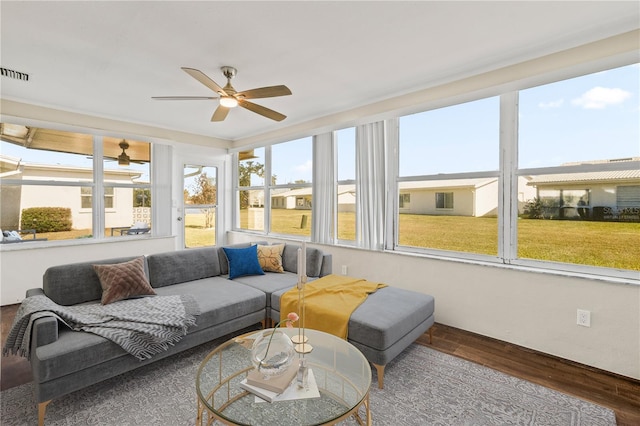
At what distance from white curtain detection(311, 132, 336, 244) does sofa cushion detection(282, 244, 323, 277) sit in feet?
2.47

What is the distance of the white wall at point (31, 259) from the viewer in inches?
145

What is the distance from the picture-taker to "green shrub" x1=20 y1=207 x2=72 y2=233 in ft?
13.0

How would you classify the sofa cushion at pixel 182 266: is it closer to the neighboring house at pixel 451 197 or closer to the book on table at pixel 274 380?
the book on table at pixel 274 380

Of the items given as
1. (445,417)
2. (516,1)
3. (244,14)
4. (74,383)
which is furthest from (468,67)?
(74,383)

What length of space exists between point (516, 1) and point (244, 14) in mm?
1799

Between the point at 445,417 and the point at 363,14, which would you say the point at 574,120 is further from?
the point at 445,417

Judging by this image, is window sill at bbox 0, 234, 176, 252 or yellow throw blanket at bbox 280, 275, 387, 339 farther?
window sill at bbox 0, 234, 176, 252

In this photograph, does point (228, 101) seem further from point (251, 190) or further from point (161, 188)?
point (251, 190)

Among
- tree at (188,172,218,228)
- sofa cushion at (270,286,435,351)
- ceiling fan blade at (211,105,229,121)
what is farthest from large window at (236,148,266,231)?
sofa cushion at (270,286,435,351)

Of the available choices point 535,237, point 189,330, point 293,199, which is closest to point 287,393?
point 189,330

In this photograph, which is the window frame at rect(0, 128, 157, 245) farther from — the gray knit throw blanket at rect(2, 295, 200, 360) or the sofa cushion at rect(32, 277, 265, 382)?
the gray knit throw blanket at rect(2, 295, 200, 360)

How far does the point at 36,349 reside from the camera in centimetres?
176

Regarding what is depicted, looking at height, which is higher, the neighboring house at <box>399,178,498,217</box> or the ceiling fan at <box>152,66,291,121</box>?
the ceiling fan at <box>152,66,291,121</box>

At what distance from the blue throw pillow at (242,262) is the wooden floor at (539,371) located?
69.8 inches
